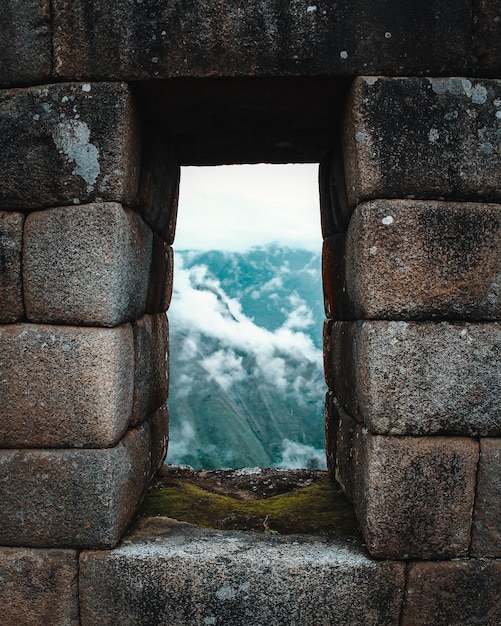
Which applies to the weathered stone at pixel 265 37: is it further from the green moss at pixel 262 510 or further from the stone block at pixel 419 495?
the green moss at pixel 262 510

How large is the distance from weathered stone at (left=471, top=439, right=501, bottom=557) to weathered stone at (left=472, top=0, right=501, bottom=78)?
1936 millimetres

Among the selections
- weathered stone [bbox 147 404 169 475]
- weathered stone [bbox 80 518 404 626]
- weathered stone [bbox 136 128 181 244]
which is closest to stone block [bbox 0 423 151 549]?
weathered stone [bbox 80 518 404 626]

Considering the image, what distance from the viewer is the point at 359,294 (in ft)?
8.77

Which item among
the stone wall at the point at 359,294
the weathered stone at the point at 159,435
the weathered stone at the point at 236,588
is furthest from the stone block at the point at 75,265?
the weathered stone at the point at 236,588

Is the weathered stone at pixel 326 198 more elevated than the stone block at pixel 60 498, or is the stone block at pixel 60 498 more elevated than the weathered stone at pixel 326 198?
the weathered stone at pixel 326 198

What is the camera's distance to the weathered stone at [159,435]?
139 inches

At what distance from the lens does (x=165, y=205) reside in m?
3.51

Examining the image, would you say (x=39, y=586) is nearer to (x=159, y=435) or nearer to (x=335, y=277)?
(x=159, y=435)

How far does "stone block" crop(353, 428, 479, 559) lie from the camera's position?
2.57 m

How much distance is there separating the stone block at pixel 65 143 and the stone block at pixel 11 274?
0.63ft

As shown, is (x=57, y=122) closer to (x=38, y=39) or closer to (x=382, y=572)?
(x=38, y=39)

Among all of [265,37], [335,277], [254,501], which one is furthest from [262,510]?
[265,37]

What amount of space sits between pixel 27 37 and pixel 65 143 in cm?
59

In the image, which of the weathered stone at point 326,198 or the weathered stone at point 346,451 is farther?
the weathered stone at point 326,198
